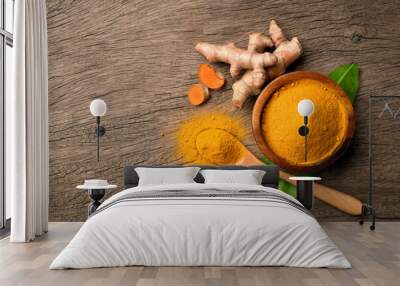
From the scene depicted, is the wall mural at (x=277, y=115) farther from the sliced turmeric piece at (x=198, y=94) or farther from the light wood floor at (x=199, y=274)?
the light wood floor at (x=199, y=274)

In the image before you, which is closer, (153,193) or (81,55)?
(153,193)

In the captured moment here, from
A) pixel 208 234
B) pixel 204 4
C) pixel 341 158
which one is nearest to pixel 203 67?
pixel 204 4

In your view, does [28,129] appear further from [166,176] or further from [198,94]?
[198,94]

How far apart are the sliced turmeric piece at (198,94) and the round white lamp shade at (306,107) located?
1.16m

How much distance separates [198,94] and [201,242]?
3003 mm

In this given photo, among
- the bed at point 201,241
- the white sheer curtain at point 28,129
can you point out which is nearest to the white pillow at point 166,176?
the white sheer curtain at point 28,129

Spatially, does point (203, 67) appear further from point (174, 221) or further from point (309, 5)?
point (174, 221)

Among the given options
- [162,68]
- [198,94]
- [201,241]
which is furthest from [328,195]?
[201,241]

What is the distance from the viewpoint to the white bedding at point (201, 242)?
169 inches

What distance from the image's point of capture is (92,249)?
4.31m

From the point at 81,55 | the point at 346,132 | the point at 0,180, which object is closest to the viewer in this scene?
the point at 0,180

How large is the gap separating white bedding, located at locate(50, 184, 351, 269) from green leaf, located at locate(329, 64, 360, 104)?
3017mm

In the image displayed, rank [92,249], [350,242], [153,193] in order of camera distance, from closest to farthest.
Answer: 1. [92,249]
2. [153,193]
3. [350,242]

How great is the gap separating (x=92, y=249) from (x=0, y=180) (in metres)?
2.45
